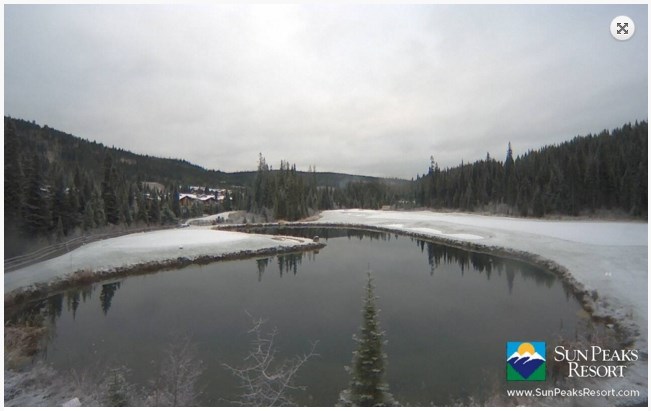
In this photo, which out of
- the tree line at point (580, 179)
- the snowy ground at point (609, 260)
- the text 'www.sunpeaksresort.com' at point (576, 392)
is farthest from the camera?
the tree line at point (580, 179)

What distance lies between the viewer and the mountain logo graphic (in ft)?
16.0

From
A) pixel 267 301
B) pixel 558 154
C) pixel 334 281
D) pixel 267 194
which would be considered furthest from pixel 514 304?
pixel 267 194

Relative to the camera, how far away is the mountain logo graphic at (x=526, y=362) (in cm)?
489

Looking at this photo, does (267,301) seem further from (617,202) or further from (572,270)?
(572,270)

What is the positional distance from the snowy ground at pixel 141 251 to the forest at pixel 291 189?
4.28 feet

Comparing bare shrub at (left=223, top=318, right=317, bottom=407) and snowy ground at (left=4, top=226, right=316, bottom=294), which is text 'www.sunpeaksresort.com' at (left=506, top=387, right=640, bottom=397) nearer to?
bare shrub at (left=223, top=318, right=317, bottom=407)

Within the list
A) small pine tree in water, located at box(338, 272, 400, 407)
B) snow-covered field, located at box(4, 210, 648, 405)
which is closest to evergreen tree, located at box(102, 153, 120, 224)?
snow-covered field, located at box(4, 210, 648, 405)

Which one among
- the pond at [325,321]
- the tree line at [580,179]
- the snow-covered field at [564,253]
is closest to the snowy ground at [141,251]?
the snow-covered field at [564,253]

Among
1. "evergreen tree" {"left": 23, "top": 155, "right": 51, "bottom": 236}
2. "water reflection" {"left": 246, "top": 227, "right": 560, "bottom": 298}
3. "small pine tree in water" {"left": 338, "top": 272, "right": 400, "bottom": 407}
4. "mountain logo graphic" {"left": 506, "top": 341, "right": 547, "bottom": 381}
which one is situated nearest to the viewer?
"small pine tree in water" {"left": 338, "top": 272, "right": 400, "bottom": 407}

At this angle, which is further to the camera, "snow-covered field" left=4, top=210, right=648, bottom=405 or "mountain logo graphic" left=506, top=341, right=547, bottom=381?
"snow-covered field" left=4, top=210, right=648, bottom=405

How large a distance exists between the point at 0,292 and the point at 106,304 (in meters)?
7.68

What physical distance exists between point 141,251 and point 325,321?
15.4 m

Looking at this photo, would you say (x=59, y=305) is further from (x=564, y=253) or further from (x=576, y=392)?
(x=564, y=253)

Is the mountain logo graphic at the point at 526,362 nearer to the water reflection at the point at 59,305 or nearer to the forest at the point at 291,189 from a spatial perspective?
the forest at the point at 291,189
